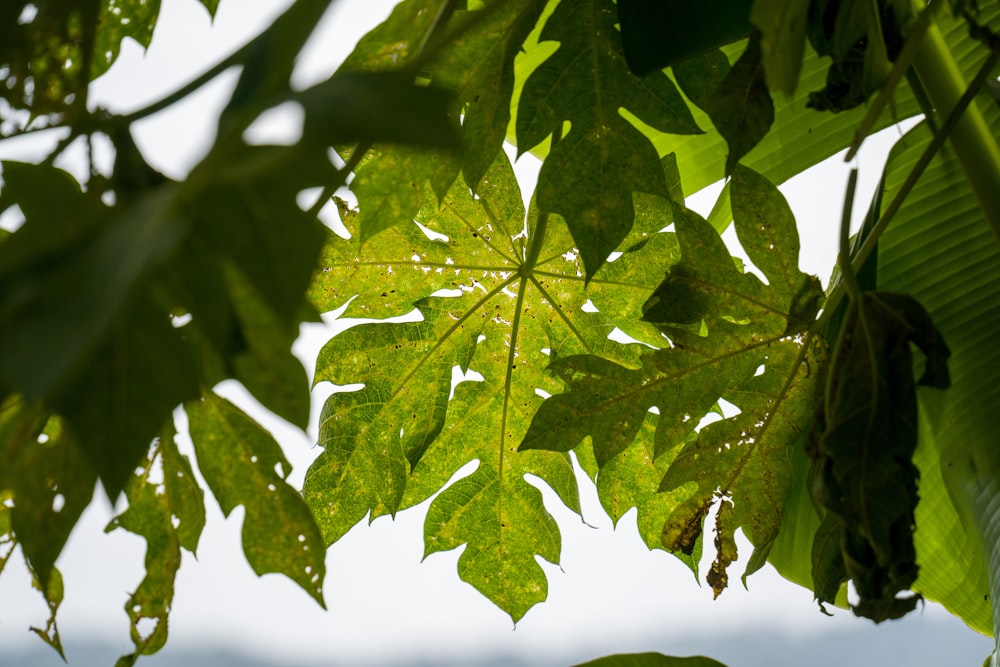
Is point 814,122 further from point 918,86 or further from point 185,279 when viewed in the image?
point 185,279

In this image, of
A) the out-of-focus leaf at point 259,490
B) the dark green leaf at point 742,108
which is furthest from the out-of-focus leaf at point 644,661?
the dark green leaf at point 742,108

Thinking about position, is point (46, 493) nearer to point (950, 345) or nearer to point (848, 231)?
point (848, 231)

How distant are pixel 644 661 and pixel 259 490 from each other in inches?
15.0

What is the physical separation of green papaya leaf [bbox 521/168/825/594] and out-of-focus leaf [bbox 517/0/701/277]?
0.27ft

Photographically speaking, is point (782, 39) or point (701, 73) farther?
point (701, 73)

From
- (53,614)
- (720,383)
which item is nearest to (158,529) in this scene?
(53,614)

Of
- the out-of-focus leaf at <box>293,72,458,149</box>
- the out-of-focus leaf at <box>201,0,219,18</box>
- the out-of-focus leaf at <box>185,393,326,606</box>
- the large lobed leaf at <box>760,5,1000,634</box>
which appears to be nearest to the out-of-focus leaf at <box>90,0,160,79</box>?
the out-of-focus leaf at <box>201,0,219,18</box>

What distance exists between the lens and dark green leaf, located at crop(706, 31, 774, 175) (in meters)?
0.68

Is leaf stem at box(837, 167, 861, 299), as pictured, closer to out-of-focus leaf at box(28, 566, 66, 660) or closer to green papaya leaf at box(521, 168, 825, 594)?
green papaya leaf at box(521, 168, 825, 594)

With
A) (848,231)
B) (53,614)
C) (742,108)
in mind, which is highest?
(742,108)

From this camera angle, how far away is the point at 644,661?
0.75m

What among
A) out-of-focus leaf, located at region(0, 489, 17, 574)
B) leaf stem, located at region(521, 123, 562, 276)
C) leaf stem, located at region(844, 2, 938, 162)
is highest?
leaf stem, located at region(521, 123, 562, 276)

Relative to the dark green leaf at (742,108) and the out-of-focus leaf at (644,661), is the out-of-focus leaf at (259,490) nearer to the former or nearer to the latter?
the out-of-focus leaf at (644,661)

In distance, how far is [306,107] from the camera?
26 cm
